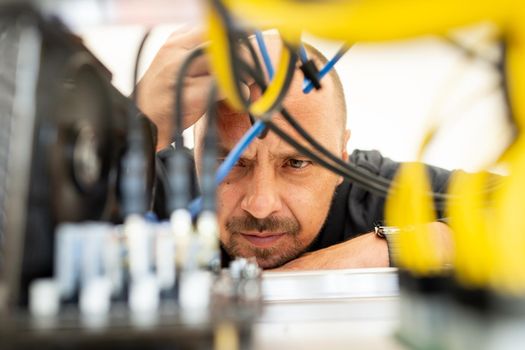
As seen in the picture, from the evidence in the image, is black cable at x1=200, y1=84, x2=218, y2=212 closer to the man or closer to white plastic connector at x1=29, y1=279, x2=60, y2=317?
white plastic connector at x1=29, y1=279, x2=60, y2=317

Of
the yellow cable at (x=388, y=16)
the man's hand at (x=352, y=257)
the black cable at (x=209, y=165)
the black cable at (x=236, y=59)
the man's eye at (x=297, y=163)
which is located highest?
the man's eye at (x=297, y=163)

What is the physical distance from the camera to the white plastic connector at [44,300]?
11.8 inches

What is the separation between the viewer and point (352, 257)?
0.88 metres

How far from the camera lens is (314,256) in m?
0.95

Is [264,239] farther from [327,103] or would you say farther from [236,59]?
[236,59]

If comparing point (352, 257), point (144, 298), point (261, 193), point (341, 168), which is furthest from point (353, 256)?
point (144, 298)

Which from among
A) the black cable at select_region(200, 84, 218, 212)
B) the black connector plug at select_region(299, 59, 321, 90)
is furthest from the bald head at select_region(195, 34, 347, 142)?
the black cable at select_region(200, 84, 218, 212)

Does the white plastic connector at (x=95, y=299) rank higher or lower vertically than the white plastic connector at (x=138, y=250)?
lower

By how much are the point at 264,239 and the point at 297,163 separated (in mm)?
219

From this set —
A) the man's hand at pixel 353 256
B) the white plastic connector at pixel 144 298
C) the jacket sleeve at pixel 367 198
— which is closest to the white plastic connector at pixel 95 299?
the white plastic connector at pixel 144 298

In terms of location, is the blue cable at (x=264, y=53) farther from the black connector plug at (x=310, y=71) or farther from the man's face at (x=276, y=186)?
the man's face at (x=276, y=186)

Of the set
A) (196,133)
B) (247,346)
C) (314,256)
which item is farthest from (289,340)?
(196,133)

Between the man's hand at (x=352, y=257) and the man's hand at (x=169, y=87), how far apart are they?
348mm

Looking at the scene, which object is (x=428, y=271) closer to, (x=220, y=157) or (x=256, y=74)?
(x=256, y=74)
